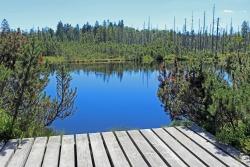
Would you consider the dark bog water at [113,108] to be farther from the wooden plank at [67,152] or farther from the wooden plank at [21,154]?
the wooden plank at [21,154]

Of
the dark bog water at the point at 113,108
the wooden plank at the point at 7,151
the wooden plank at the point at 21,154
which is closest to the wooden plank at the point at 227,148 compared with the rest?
the wooden plank at the point at 21,154

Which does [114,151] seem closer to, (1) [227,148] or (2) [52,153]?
(2) [52,153]

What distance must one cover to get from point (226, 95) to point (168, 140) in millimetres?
1048

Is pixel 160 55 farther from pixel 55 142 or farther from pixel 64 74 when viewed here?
pixel 55 142

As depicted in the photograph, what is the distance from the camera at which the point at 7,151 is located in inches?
182

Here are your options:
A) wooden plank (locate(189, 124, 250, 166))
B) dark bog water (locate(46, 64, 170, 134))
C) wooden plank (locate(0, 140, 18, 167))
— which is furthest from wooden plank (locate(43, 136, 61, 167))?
dark bog water (locate(46, 64, 170, 134))

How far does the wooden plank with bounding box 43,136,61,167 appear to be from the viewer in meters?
4.13

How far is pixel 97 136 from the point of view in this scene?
17.4 feet

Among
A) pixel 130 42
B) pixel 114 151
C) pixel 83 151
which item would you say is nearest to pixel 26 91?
pixel 83 151

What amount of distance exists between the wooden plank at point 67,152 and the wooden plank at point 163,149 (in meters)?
0.98

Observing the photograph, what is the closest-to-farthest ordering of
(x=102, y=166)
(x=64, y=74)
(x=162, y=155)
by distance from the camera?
(x=102, y=166)
(x=162, y=155)
(x=64, y=74)

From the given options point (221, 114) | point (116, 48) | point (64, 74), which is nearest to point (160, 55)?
point (116, 48)

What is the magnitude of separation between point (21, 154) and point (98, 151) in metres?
0.87

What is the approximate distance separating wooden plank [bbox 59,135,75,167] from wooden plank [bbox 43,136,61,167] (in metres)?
0.06
